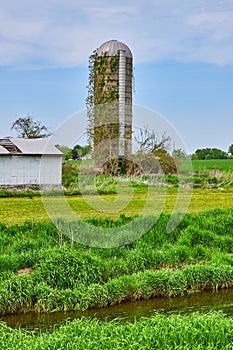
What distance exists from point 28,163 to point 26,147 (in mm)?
934

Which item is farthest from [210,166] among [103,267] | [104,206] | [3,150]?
[103,267]

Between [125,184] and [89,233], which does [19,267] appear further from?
[125,184]

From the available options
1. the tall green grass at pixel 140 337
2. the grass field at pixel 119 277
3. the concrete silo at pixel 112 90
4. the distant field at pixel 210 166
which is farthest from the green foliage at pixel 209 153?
the tall green grass at pixel 140 337

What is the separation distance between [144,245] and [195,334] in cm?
516

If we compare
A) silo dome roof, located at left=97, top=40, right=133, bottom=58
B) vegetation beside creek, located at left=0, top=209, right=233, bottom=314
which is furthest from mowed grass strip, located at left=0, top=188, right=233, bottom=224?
silo dome roof, located at left=97, top=40, right=133, bottom=58

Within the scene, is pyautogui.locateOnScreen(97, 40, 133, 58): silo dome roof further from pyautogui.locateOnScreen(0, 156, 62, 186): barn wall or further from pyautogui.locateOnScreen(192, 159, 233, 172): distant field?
pyautogui.locateOnScreen(0, 156, 62, 186): barn wall

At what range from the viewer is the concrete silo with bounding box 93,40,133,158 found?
1077 inches

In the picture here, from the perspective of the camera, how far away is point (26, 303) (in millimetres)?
8758

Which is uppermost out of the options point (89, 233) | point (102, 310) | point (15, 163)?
point (15, 163)

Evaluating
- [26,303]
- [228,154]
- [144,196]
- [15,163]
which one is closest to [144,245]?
[26,303]

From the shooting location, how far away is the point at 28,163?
24.2m

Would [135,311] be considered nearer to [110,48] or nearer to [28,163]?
→ [28,163]

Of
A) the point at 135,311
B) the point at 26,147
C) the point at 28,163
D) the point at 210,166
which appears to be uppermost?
the point at 26,147

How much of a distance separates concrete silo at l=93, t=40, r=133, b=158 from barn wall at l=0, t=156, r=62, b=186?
3090 millimetres
